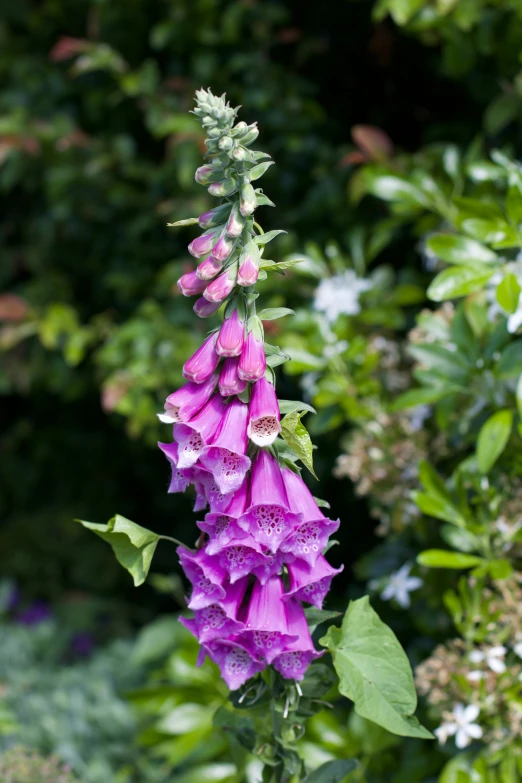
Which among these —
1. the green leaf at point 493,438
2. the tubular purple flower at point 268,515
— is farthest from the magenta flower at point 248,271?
the green leaf at point 493,438

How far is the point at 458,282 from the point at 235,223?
0.54 meters

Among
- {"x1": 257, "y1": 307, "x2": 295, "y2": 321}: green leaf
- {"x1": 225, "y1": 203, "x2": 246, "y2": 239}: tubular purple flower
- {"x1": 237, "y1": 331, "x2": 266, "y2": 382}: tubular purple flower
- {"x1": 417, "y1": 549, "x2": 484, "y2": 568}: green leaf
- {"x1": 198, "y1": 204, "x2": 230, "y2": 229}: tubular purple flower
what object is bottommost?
{"x1": 417, "y1": 549, "x2": 484, "y2": 568}: green leaf

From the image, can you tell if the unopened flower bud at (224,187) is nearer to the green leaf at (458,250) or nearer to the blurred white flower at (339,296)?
the green leaf at (458,250)

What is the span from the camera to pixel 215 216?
94cm

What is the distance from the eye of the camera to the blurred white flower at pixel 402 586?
5.04ft

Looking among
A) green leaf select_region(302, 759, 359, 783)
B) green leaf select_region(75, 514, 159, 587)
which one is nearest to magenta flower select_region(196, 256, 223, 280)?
green leaf select_region(75, 514, 159, 587)

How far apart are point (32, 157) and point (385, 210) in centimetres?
110

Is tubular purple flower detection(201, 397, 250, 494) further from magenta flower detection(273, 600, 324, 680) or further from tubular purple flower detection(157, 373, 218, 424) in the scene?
magenta flower detection(273, 600, 324, 680)

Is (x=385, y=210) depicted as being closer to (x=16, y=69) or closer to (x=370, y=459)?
(x=370, y=459)

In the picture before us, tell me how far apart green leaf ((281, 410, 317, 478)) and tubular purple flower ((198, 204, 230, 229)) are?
0.81 feet

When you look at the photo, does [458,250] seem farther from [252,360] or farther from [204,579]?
[204,579]

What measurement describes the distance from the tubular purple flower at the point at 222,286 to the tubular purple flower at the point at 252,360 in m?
0.06

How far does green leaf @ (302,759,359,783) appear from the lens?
105 centimetres

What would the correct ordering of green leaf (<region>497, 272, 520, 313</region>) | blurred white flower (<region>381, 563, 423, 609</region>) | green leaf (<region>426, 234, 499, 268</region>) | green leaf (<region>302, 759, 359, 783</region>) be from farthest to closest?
blurred white flower (<region>381, 563, 423, 609</region>) < green leaf (<region>426, 234, 499, 268</region>) < green leaf (<region>497, 272, 520, 313</region>) < green leaf (<region>302, 759, 359, 783</region>)
